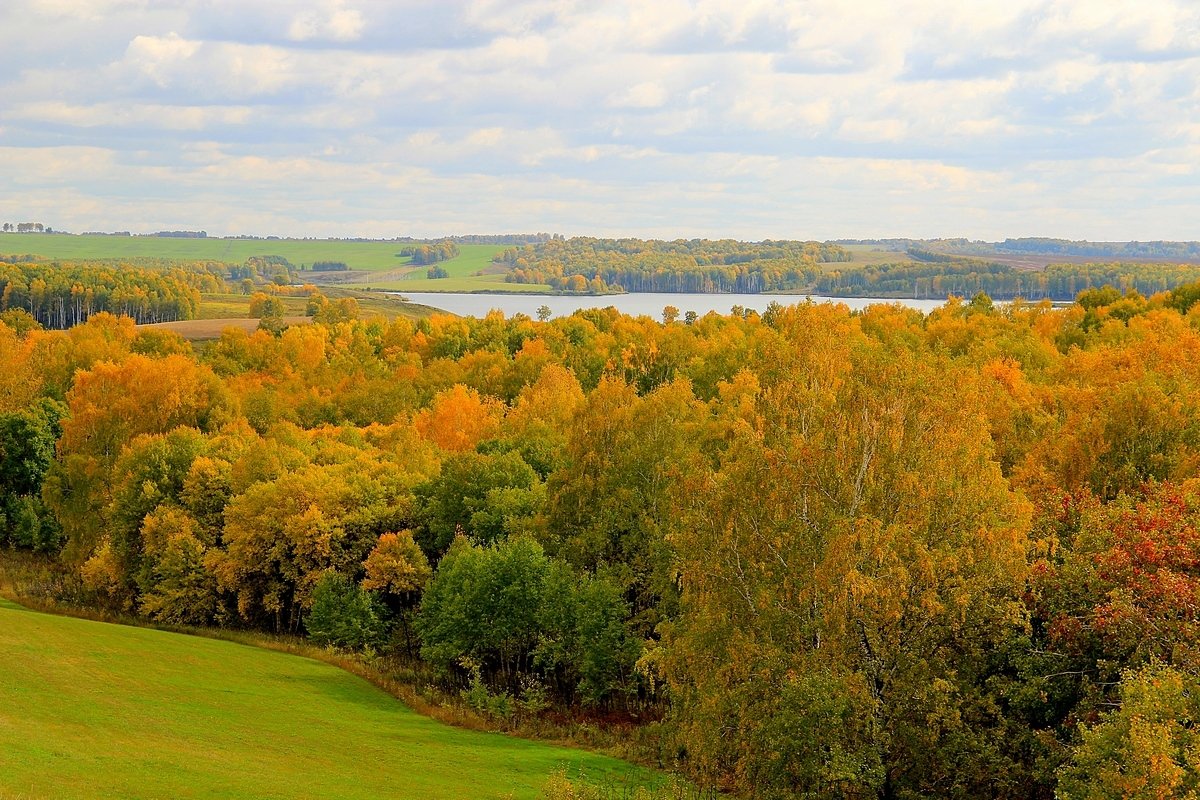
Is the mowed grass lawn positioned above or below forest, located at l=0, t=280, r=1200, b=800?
below

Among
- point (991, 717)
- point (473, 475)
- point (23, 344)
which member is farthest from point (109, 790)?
point (23, 344)

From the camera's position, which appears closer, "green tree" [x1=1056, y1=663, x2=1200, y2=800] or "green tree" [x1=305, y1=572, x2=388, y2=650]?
"green tree" [x1=1056, y1=663, x2=1200, y2=800]

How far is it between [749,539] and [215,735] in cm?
1896

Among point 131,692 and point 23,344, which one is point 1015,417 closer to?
point 131,692

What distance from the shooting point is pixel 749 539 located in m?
29.8

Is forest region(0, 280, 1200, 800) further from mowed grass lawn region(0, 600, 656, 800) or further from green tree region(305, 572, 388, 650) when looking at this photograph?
mowed grass lawn region(0, 600, 656, 800)

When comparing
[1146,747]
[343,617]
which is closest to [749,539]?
[1146,747]

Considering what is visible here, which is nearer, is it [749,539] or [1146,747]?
[1146,747]

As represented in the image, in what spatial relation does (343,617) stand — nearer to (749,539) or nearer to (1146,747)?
(749,539)

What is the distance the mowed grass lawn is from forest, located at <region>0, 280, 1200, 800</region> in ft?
15.8

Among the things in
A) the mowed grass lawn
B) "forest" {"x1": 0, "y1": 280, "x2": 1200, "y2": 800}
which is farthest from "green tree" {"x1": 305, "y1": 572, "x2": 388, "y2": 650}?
the mowed grass lawn

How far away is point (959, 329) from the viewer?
96938 millimetres

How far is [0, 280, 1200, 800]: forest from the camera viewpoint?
25.9 metres

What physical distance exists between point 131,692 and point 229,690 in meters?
3.80
